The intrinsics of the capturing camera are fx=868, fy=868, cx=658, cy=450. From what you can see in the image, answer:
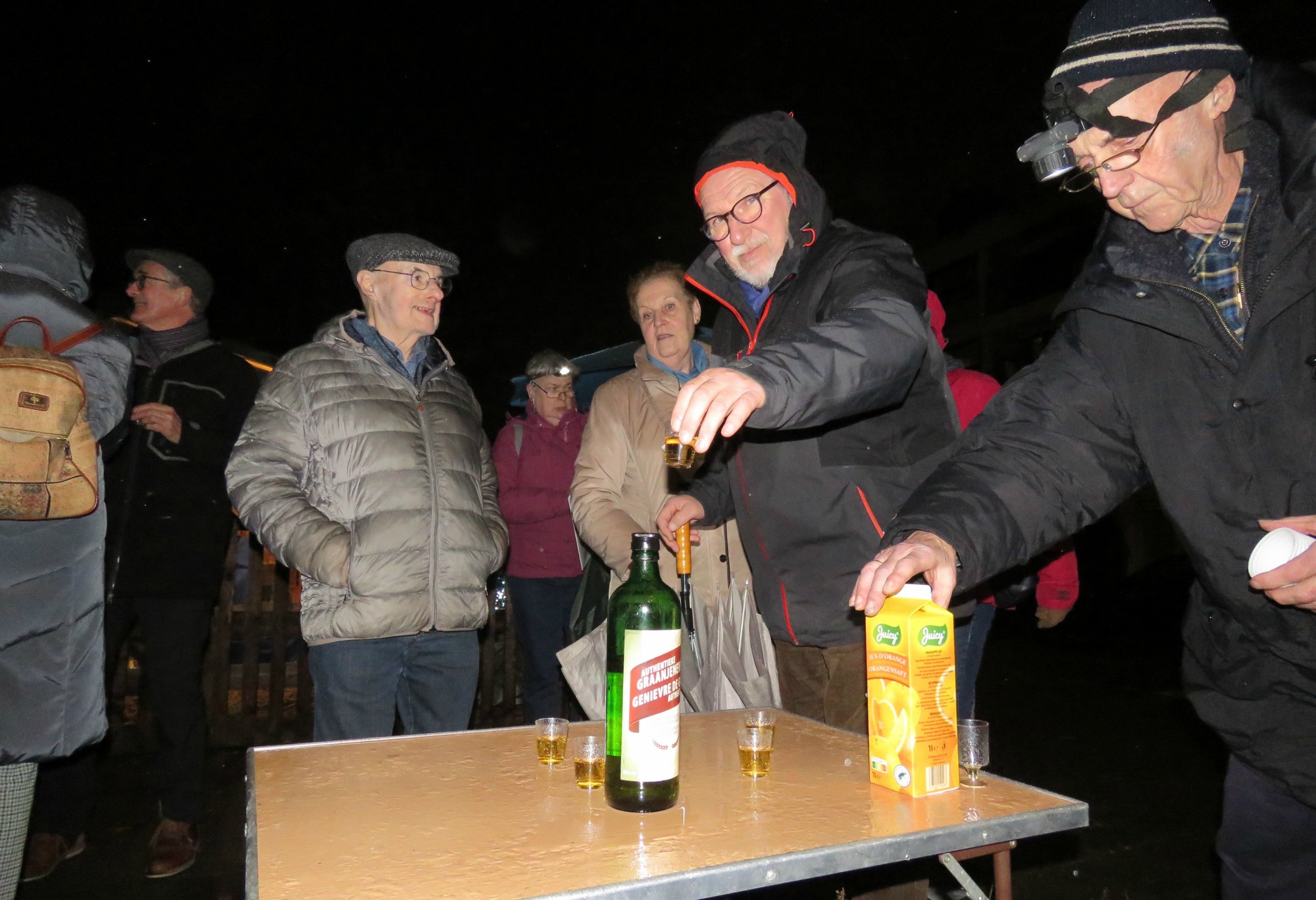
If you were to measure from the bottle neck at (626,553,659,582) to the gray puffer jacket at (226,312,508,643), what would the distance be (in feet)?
5.89

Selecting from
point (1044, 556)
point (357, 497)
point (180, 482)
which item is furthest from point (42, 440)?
point (1044, 556)

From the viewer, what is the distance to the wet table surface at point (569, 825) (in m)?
1.19

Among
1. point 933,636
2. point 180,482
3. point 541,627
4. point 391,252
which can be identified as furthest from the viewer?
point 541,627

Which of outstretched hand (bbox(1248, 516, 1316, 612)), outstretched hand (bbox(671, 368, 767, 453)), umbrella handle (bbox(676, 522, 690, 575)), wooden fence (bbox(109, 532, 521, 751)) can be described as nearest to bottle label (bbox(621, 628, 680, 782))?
outstretched hand (bbox(671, 368, 767, 453))

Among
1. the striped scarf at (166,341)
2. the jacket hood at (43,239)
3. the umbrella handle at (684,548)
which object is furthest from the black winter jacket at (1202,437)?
the striped scarf at (166,341)

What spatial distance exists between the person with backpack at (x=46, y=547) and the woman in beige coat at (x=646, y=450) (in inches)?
70.8

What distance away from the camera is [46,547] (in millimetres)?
2617

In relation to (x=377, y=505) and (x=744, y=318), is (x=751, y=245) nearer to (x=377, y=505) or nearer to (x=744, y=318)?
(x=744, y=318)

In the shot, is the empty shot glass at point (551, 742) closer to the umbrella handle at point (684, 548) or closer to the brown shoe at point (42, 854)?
the umbrella handle at point (684, 548)

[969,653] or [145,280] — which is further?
[145,280]

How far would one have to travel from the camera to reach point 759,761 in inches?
66.5

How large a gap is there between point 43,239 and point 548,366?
3043 mm

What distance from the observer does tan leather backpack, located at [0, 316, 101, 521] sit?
249cm

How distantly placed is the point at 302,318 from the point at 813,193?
1318 centimetres
